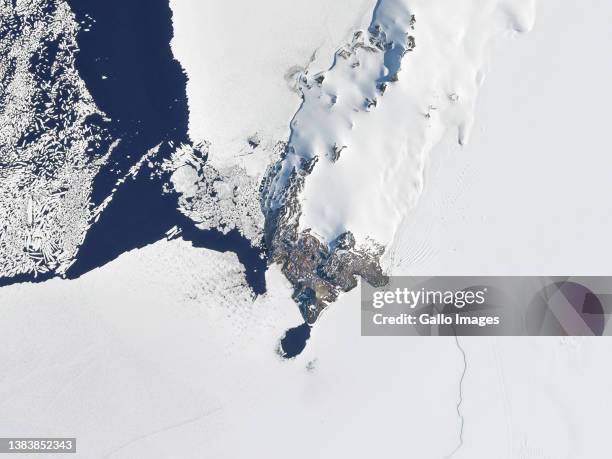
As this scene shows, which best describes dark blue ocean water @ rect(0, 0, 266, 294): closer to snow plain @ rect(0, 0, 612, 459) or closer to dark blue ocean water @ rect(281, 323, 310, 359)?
snow plain @ rect(0, 0, 612, 459)

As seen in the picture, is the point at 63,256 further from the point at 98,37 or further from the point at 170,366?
the point at 98,37

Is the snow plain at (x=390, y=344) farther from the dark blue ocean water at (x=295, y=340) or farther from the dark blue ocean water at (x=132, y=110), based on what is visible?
the dark blue ocean water at (x=132, y=110)

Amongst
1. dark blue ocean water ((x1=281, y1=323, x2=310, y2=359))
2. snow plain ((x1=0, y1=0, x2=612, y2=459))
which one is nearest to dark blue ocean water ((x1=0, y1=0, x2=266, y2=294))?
snow plain ((x1=0, y1=0, x2=612, y2=459))

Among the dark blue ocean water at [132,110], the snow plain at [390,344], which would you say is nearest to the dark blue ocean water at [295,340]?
the snow plain at [390,344]

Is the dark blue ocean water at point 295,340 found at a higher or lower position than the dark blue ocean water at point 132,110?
lower

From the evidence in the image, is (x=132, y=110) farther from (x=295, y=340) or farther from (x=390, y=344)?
(x=390, y=344)

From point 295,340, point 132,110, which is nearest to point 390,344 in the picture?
point 295,340
